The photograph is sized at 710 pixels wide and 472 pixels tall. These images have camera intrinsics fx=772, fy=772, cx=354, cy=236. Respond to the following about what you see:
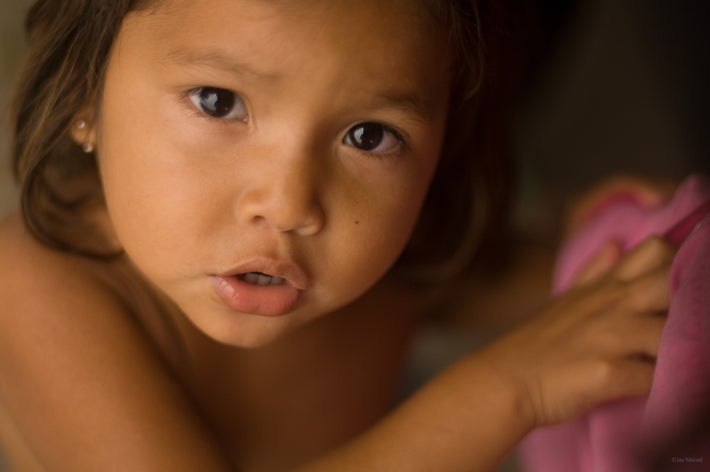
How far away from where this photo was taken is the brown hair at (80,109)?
0.74 meters

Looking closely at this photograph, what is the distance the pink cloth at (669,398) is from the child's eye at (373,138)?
11.2 inches

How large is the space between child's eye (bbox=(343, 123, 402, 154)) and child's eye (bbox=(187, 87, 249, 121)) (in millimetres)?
101

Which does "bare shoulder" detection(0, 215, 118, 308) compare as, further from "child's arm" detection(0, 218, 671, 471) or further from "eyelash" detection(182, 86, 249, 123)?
"eyelash" detection(182, 86, 249, 123)

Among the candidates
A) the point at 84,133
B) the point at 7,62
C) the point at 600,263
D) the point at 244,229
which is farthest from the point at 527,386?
the point at 7,62

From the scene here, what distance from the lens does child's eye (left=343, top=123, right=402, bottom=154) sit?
0.73 meters

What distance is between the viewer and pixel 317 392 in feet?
3.51

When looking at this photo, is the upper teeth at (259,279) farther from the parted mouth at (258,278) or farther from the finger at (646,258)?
the finger at (646,258)

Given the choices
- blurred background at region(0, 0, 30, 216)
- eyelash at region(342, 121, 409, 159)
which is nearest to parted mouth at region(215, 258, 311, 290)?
eyelash at region(342, 121, 409, 159)

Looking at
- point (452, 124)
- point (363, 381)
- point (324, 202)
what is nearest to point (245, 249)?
point (324, 202)

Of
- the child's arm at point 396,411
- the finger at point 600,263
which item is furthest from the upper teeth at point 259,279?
the finger at point 600,263

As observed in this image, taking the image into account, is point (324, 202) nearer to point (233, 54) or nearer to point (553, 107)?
point (233, 54)

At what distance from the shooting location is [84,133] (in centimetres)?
82

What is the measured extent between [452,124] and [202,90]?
0.34 meters

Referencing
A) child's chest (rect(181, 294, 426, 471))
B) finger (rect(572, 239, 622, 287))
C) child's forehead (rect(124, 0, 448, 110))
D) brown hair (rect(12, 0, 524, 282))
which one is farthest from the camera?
child's chest (rect(181, 294, 426, 471))
